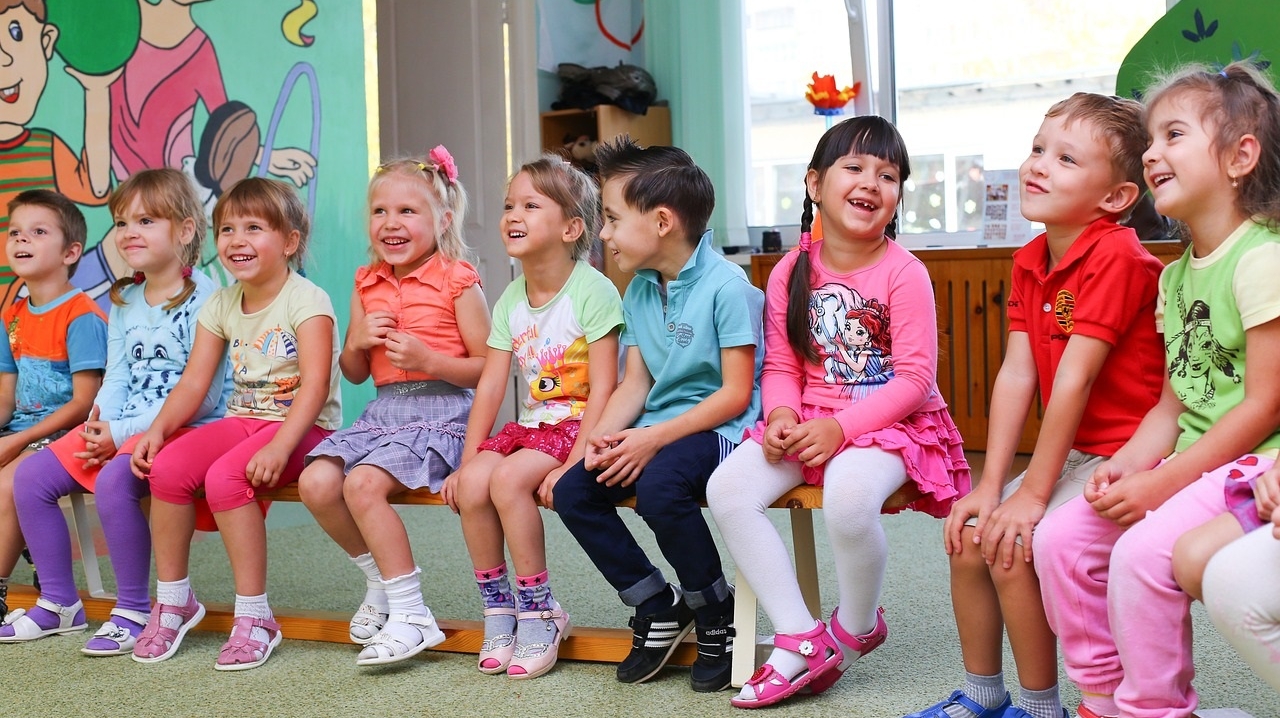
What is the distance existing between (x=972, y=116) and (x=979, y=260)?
2.91 feet

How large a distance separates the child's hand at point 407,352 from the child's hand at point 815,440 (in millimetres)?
730

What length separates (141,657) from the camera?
2008 mm

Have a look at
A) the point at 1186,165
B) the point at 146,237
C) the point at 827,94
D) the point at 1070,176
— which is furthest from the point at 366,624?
the point at 827,94

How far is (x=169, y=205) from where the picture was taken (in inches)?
92.4

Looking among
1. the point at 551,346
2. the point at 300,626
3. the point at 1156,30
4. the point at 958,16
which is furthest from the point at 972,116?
the point at 300,626

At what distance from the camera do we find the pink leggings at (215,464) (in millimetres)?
2008

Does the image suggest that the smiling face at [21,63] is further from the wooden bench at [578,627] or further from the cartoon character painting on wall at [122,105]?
the wooden bench at [578,627]

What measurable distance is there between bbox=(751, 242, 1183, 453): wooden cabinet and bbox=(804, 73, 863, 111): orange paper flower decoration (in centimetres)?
85

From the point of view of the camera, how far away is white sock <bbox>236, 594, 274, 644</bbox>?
200 centimetres

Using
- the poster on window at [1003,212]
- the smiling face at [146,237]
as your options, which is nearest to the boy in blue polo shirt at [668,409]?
the smiling face at [146,237]

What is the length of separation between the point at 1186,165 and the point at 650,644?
1006 mm

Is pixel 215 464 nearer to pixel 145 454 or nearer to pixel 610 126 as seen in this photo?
pixel 145 454

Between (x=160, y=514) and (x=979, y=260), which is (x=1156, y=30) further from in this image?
(x=160, y=514)

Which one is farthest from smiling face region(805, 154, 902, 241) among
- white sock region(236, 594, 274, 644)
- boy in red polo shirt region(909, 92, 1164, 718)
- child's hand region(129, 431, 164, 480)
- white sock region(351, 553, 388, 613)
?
child's hand region(129, 431, 164, 480)
